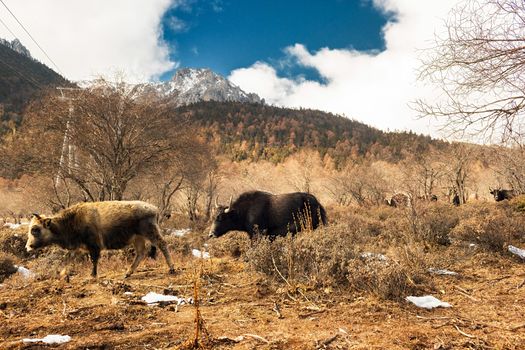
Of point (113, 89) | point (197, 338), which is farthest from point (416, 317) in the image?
point (113, 89)

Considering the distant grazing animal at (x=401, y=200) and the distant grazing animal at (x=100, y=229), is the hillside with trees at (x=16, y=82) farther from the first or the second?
the distant grazing animal at (x=100, y=229)

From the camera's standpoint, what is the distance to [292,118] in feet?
402

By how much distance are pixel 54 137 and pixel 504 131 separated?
18103 mm

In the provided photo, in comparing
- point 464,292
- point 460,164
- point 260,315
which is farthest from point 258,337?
point 460,164

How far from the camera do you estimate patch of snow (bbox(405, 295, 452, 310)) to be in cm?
488

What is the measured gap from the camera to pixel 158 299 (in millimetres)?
5281

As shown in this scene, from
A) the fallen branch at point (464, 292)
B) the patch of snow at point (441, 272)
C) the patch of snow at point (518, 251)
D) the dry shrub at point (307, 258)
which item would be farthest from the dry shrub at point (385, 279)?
the patch of snow at point (518, 251)

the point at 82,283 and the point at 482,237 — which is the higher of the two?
the point at 482,237

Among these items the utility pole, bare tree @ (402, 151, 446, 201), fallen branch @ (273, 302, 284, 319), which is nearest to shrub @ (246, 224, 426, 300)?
fallen branch @ (273, 302, 284, 319)

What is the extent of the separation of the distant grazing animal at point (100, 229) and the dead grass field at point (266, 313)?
782 mm

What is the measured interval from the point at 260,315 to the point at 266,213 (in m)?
6.48

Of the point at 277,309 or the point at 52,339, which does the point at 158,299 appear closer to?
the point at 52,339

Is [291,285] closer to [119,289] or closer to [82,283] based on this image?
[119,289]

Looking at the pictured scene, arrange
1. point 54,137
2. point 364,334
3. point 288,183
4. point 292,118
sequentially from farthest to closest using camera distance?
point 292,118, point 288,183, point 54,137, point 364,334
